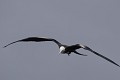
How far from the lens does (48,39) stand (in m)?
36.9

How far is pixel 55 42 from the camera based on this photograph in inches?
1459

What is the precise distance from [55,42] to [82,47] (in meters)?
4.83

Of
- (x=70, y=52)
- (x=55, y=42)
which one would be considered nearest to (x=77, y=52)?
(x=70, y=52)

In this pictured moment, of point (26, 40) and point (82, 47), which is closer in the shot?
point (82, 47)

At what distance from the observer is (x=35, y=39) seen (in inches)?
1458

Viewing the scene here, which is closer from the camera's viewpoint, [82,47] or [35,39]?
[82,47]

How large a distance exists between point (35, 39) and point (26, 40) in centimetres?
142

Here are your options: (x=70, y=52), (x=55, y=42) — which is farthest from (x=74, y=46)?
(x=55, y=42)

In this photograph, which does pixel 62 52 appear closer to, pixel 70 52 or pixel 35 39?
pixel 70 52

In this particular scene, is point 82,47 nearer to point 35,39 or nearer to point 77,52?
point 77,52

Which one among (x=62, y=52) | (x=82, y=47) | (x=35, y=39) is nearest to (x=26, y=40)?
(x=35, y=39)

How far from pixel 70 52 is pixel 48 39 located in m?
3.35

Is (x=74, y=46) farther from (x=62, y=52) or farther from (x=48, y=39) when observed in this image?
(x=48, y=39)

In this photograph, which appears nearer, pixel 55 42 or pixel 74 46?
pixel 74 46
